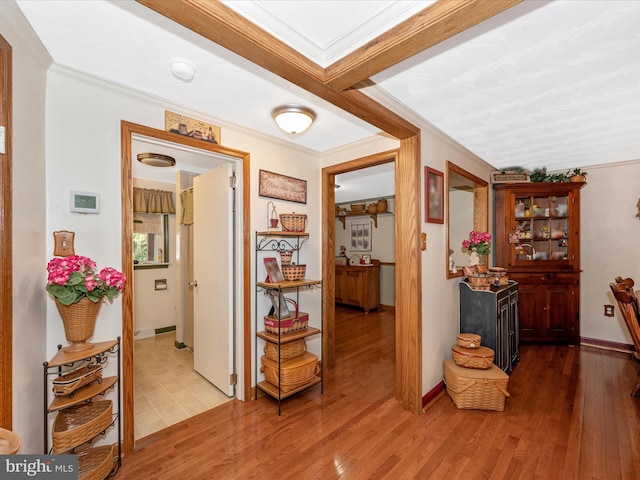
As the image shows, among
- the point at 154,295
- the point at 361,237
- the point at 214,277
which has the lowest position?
the point at 154,295

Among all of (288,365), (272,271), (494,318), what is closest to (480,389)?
(494,318)

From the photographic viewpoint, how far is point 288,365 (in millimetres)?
2447

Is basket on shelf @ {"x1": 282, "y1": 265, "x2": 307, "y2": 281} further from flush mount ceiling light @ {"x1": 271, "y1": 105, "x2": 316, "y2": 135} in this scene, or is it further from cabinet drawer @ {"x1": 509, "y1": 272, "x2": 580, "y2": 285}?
cabinet drawer @ {"x1": 509, "y1": 272, "x2": 580, "y2": 285}

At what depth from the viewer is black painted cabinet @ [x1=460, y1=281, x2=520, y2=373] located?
276 centimetres

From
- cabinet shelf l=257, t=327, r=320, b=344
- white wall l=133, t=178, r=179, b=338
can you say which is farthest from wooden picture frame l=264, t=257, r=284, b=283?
white wall l=133, t=178, r=179, b=338

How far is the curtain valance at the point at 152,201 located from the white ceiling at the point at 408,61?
2700 mm

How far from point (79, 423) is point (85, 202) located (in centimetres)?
120

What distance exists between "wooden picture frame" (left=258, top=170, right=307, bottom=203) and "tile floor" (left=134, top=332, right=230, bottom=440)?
74.2 inches

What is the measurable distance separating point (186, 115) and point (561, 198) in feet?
15.0

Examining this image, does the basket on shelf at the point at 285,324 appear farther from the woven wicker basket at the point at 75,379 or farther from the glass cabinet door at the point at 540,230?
the glass cabinet door at the point at 540,230

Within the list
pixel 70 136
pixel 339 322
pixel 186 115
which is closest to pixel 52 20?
pixel 70 136

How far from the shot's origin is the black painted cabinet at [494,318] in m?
2.76

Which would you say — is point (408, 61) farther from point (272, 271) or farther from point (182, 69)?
point (272, 271)

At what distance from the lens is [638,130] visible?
8.79 ft
